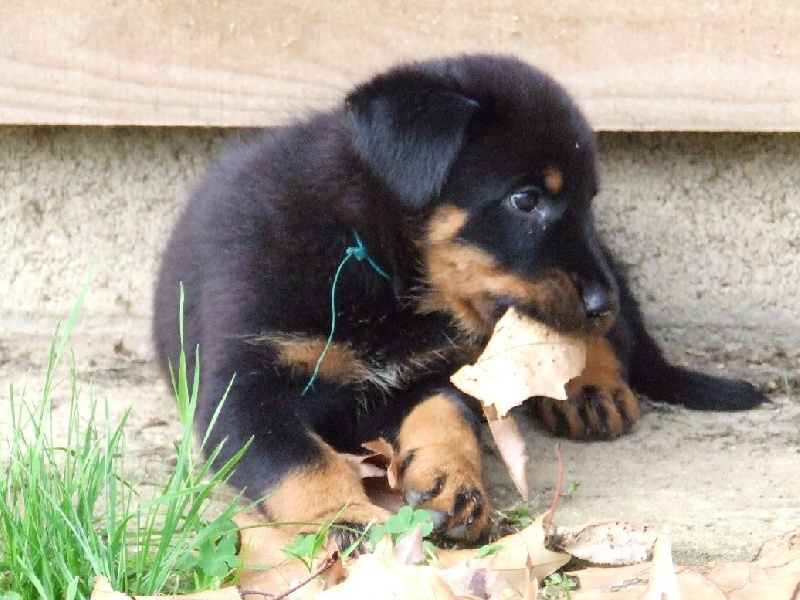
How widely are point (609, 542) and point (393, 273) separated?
0.89 meters

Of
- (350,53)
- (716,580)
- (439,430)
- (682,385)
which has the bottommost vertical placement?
(682,385)

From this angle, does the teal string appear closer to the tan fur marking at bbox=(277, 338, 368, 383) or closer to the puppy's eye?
the tan fur marking at bbox=(277, 338, 368, 383)

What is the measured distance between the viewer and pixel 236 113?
3.51 meters

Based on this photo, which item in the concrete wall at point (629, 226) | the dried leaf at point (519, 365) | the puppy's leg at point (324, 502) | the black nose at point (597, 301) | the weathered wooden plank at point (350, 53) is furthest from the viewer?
the concrete wall at point (629, 226)

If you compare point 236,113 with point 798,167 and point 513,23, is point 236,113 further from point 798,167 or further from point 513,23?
point 798,167

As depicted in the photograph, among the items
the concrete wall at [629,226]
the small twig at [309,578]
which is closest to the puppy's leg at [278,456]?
the small twig at [309,578]

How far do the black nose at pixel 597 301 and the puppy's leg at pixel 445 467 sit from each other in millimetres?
412

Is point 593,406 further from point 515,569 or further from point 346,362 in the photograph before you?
point 515,569

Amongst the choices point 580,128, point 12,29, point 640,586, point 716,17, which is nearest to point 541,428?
point 580,128

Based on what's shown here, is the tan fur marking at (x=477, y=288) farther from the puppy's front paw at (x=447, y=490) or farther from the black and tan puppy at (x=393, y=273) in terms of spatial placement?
the puppy's front paw at (x=447, y=490)

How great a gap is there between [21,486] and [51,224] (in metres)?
1.92

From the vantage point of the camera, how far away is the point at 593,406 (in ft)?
9.72

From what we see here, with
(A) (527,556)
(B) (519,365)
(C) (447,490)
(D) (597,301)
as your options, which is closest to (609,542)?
(A) (527,556)

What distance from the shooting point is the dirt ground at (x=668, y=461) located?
2.30 m
